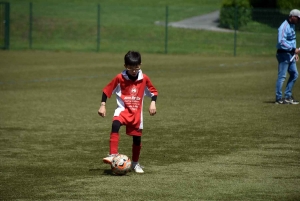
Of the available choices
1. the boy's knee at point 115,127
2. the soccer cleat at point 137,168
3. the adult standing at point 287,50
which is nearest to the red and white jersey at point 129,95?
the boy's knee at point 115,127

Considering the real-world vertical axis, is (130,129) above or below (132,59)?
below

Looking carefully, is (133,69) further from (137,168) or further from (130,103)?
(137,168)

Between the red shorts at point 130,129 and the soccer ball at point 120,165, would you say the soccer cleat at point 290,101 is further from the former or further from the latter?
the soccer ball at point 120,165

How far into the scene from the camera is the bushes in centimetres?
3995

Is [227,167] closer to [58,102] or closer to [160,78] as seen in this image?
[58,102]

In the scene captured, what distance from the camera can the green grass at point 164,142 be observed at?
335 inches

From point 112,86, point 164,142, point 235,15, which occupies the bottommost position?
point 164,142

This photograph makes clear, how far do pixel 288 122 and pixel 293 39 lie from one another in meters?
3.48

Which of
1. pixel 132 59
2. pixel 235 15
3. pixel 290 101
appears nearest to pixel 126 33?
pixel 235 15

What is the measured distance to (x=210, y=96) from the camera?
754 inches

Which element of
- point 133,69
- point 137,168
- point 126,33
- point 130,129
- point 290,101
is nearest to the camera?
point 133,69

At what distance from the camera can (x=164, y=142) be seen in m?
12.0

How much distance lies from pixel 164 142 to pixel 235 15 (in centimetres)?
2817

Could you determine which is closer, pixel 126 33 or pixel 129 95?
pixel 129 95
